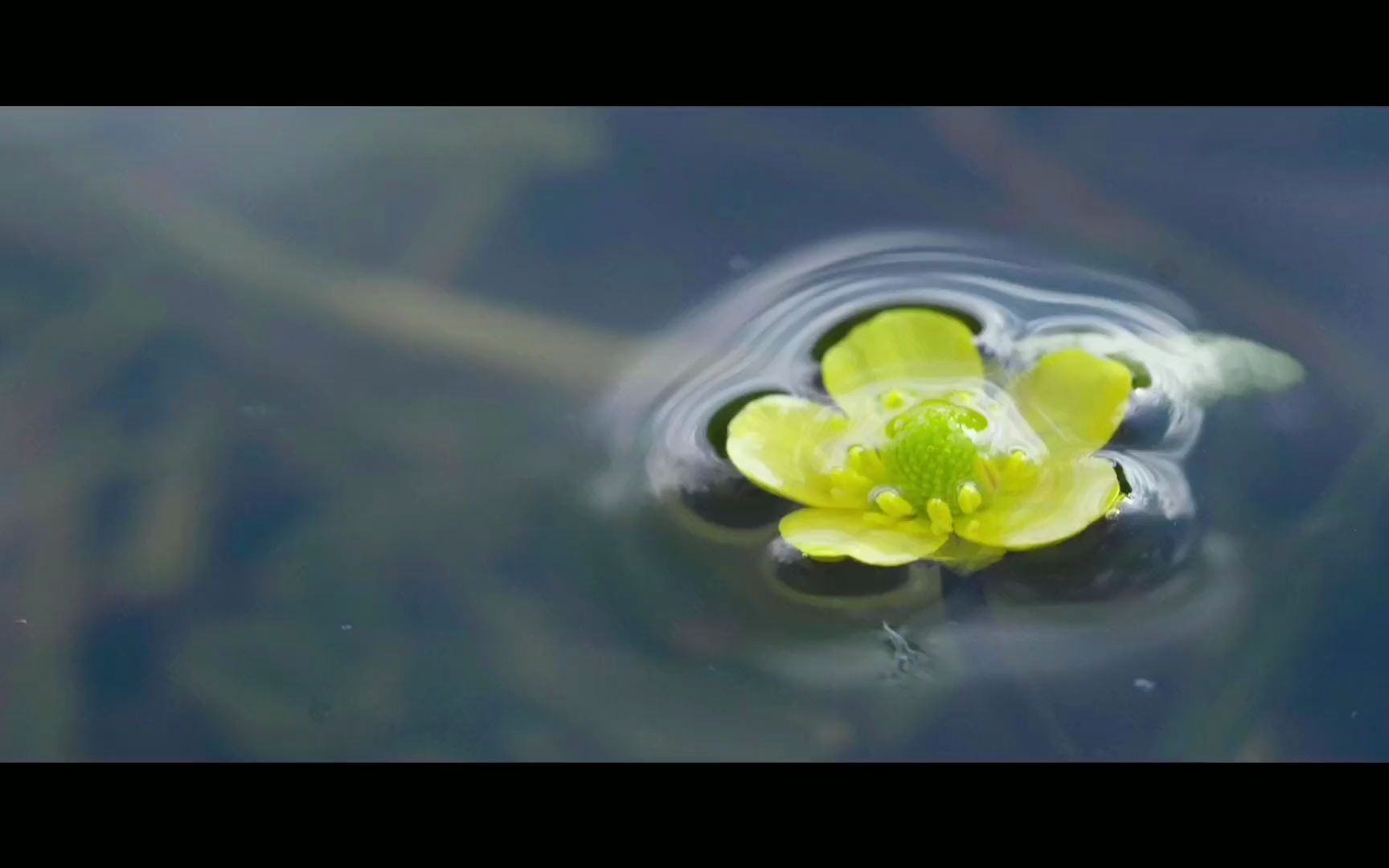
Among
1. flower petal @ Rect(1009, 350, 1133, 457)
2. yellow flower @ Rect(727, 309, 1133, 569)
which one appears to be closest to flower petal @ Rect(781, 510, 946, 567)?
yellow flower @ Rect(727, 309, 1133, 569)

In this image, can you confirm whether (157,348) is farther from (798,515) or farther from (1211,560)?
(1211,560)

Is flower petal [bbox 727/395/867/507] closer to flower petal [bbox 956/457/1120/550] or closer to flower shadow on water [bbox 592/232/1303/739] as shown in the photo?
flower shadow on water [bbox 592/232/1303/739]

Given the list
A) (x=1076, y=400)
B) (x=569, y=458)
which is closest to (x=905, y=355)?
(x=1076, y=400)

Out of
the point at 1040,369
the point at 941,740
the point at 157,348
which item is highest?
the point at 157,348

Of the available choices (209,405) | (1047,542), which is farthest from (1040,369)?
(209,405)

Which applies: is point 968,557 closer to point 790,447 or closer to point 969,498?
point 969,498

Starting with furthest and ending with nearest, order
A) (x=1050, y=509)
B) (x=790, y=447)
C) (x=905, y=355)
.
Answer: (x=905, y=355)
(x=790, y=447)
(x=1050, y=509)
